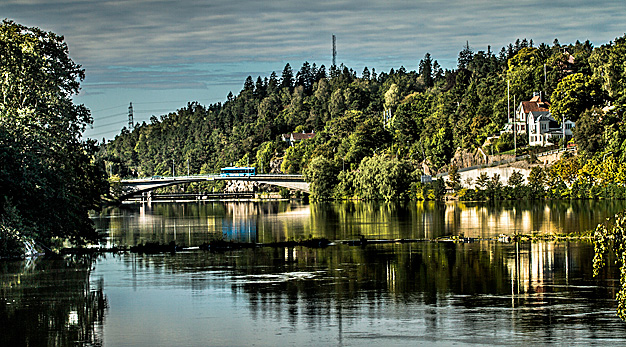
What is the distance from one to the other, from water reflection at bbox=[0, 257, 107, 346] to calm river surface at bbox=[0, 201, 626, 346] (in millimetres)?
60

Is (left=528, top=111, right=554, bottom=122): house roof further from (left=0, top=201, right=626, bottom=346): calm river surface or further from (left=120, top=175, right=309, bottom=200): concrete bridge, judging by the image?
(left=0, top=201, right=626, bottom=346): calm river surface

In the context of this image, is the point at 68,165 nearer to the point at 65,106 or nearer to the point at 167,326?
the point at 65,106

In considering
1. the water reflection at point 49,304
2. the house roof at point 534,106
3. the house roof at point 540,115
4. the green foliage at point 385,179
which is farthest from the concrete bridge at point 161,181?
the water reflection at point 49,304

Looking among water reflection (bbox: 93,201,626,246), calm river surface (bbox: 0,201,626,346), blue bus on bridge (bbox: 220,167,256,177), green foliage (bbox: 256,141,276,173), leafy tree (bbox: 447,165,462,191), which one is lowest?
calm river surface (bbox: 0,201,626,346)

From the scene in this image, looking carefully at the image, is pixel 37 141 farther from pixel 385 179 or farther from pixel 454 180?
pixel 454 180

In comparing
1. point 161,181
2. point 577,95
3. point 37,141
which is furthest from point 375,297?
point 161,181

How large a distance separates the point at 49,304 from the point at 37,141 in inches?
575

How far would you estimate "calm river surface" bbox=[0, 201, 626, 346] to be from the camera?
24.8 m

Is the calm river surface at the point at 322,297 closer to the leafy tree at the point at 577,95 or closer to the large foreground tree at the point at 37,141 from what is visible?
the large foreground tree at the point at 37,141

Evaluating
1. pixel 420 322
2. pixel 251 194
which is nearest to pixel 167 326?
pixel 420 322

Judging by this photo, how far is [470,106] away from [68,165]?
349 ft

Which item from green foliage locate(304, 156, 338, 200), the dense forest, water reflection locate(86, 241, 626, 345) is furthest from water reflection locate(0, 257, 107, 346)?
green foliage locate(304, 156, 338, 200)

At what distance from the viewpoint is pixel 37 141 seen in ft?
141

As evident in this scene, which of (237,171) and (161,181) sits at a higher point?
(237,171)
